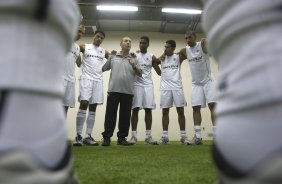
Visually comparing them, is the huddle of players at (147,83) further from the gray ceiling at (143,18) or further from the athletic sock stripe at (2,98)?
the athletic sock stripe at (2,98)

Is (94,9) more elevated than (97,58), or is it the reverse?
(94,9)

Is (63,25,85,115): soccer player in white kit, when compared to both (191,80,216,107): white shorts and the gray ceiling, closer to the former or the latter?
(191,80,216,107): white shorts

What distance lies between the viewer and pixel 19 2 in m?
0.40

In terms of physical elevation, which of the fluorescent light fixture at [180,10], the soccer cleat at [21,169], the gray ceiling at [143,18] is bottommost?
the soccer cleat at [21,169]

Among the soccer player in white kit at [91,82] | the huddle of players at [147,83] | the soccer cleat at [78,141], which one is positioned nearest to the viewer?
the soccer cleat at [78,141]

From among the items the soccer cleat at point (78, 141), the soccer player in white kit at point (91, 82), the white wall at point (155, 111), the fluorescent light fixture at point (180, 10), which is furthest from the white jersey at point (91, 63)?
the white wall at point (155, 111)

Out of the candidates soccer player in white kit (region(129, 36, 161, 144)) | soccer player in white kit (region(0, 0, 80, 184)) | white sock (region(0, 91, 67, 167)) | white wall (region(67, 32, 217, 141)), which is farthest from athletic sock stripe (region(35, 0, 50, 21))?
white wall (region(67, 32, 217, 141))

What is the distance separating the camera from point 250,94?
41cm

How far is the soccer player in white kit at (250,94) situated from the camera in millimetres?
377

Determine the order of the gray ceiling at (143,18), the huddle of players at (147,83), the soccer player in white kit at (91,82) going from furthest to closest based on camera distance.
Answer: the gray ceiling at (143,18)
the soccer player in white kit at (91,82)
the huddle of players at (147,83)

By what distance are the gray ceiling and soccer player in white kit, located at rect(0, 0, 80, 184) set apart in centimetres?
834

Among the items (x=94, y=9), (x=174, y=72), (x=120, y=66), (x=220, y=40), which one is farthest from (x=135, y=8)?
(x=220, y=40)

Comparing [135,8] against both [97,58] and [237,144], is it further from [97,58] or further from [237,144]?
[237,144]

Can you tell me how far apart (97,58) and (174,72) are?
1349 mm
